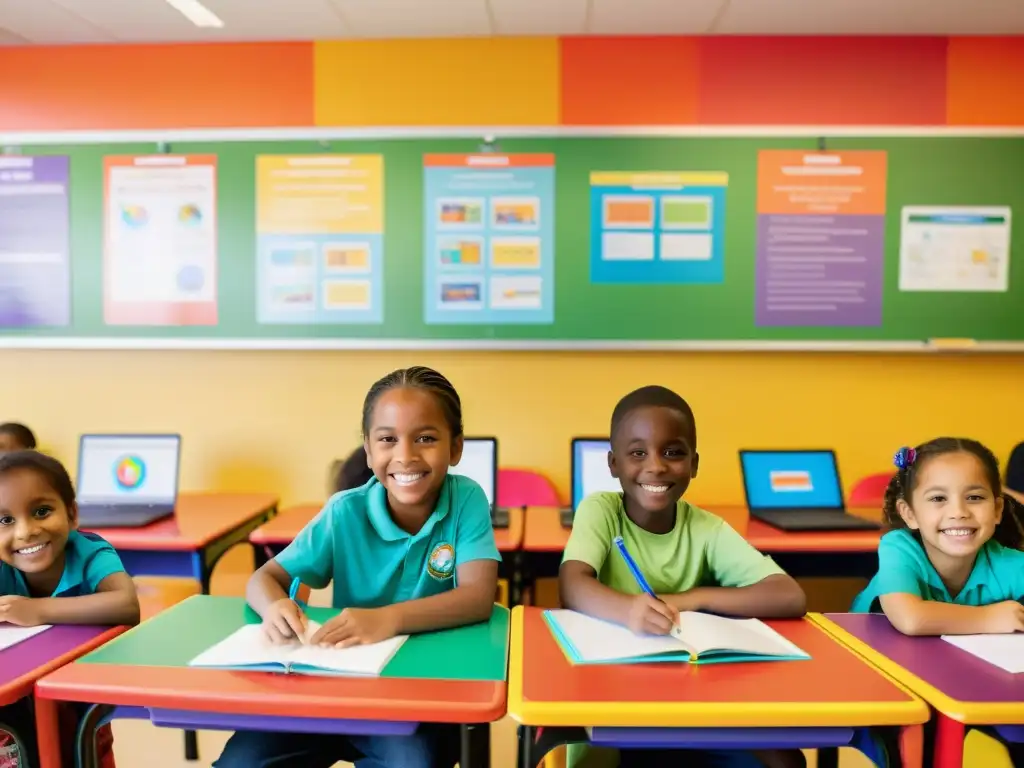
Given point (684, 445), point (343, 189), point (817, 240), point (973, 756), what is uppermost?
point (343, 189)

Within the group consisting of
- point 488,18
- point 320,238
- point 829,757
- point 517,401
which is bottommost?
point 829,757

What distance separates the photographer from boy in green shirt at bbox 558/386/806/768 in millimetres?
1306

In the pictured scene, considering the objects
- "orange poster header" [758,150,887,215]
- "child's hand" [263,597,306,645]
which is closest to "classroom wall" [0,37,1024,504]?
"orange poster header" [758,150,887,215]

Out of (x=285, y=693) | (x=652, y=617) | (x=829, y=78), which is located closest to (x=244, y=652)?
(x=285, y=693)

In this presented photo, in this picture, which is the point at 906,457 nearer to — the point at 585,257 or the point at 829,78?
the point at 585,257

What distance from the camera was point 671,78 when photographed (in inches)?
113

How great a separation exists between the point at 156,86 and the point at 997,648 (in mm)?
3432

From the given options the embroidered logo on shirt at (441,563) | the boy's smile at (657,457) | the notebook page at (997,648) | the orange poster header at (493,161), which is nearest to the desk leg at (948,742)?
the notebook page at (997,648)

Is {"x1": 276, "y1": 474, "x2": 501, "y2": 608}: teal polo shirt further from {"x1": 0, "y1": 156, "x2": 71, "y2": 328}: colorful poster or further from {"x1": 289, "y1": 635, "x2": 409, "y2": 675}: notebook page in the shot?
{"x1": 0, "y1": 156, "x2": 71, "y2": 328}: colorful poster

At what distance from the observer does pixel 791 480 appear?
2543mm

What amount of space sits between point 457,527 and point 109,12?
2.63 meters

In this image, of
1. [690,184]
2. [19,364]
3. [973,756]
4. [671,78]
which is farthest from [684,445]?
[19,364]

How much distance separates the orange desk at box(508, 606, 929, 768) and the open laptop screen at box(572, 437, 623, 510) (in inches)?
52.9

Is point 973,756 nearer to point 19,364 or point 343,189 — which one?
point 343,189
